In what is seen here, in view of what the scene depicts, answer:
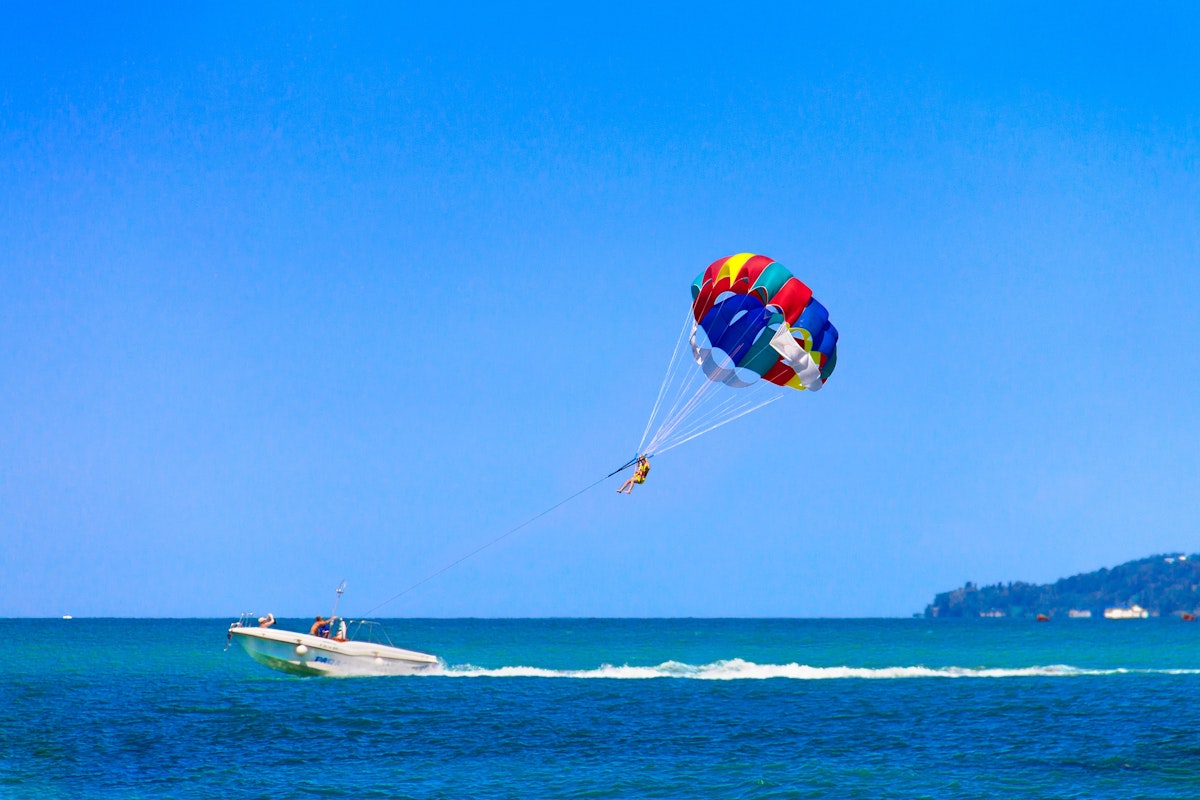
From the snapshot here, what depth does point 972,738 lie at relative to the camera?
23.8 meters

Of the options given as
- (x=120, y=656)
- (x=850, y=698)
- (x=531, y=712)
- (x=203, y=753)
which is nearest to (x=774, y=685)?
(x=850, y=698)

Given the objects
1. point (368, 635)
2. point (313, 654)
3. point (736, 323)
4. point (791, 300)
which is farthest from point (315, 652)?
point (368, 635)

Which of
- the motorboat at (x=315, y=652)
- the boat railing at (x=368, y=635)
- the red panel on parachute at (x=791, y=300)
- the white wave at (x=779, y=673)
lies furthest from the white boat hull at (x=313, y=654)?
the red panel on parachute at (x=791, y=300)

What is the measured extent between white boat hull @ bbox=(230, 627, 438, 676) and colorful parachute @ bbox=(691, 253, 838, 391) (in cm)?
1518

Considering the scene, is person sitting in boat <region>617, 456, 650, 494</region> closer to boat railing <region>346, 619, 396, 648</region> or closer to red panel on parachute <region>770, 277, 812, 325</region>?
red panel on parachute <region>770, 277, 812, 325</region>

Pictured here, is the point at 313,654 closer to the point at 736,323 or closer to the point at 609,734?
the point at 609,734

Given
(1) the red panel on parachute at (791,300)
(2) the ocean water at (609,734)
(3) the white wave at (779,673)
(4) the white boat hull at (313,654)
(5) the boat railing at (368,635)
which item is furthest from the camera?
(5) the boat railing at (368,635)

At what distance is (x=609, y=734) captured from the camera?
80.3ft

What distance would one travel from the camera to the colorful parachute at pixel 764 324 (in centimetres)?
2378

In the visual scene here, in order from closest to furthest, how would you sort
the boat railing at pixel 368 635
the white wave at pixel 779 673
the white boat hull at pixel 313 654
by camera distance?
the white boat hull at pixel 313 654, the white wave at pixel 779 673, the boat railing at pixel 368 635

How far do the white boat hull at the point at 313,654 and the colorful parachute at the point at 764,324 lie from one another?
49.8 feet

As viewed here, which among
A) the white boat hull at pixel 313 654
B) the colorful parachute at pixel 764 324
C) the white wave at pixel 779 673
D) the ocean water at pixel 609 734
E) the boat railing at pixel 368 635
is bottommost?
the ocean water at pixel 609 734

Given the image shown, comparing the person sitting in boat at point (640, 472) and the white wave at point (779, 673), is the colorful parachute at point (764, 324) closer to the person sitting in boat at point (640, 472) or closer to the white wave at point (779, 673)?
the person sitting in boat at point (640, 472)

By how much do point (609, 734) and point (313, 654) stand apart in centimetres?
1309
